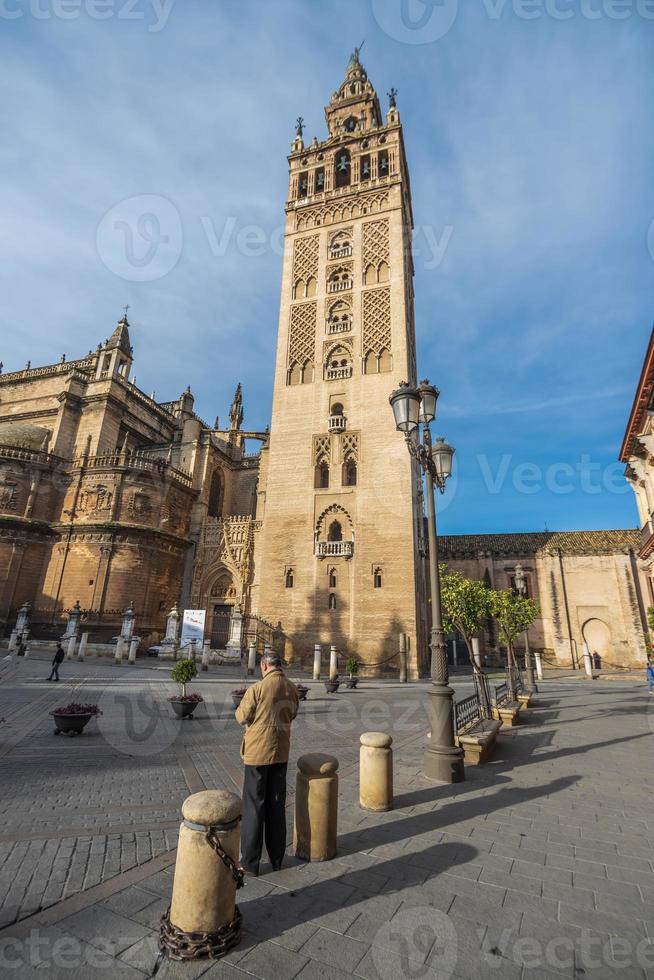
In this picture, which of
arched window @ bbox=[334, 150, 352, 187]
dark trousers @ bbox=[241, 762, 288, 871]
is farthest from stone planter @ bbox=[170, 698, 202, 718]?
arched window @ bbox=[334, 150, 352, 187]

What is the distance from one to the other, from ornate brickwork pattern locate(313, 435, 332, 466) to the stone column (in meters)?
22.6

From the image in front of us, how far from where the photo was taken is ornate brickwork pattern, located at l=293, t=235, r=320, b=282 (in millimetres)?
29642

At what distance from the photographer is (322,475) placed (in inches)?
998

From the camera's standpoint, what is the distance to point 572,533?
110 feet

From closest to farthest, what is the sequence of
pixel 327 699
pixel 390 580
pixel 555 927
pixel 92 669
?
pixel 555 927
pixel 327 699
pixel 92 669
pixel 390 580

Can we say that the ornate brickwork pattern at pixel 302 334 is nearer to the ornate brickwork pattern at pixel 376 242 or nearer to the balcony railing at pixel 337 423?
the ornate brickwork pattern at pixel 376 242

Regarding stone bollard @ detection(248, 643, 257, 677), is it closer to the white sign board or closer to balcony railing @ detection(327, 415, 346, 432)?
the white sign board

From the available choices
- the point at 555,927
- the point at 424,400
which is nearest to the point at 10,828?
the point at 555,927

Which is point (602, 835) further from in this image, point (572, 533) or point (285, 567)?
point (572, 533)

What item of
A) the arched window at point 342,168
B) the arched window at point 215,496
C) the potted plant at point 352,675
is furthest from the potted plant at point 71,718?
the arched window at point 342,168

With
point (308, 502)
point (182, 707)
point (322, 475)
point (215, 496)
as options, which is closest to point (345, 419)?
point (322, 475)

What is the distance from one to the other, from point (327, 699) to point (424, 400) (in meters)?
9.61

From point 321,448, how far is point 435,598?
19018 millimetres

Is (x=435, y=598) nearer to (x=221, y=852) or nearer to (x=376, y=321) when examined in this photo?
(x=221, y=852)
